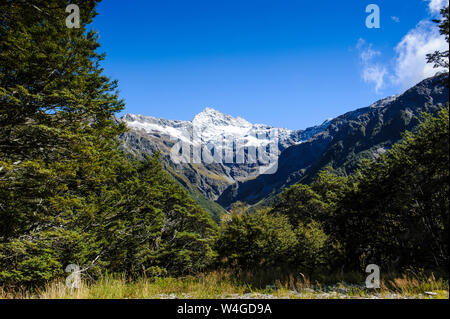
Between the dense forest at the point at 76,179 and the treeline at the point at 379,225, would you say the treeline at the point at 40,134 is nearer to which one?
the dense forest at the point at 76,179

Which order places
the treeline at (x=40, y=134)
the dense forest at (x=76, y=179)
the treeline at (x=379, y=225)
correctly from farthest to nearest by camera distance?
the treeline at (x=40, y=134) < the dense forest at (x=76, y=179) < the treeline at (x=379, y=225)

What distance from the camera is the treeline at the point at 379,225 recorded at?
168 inches

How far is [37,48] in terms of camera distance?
20.5ft

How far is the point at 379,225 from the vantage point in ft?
25.4

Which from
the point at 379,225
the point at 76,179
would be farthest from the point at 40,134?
the point at 379,225

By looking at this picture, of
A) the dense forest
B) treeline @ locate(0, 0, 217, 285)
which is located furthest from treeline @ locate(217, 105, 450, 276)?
treeline @ locate(0, 0, 217, 285)

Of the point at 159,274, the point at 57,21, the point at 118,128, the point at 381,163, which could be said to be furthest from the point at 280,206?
the point at 57,21

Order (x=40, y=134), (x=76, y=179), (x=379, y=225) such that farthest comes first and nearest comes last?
(x=76, y=179) < (x=379, y=225) < (x=40, y=134)

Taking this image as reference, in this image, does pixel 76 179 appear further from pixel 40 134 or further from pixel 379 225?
pixel 379 225

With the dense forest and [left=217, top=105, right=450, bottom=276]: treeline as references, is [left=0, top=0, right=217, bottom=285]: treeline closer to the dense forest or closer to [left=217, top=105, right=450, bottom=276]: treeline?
the dense forest

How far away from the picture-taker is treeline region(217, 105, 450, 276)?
426 centimetres

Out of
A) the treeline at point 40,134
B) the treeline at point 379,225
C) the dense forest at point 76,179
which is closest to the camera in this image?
the treeline at point 379,225

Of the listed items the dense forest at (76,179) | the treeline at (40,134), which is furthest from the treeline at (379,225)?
the treeline at (40,134)
